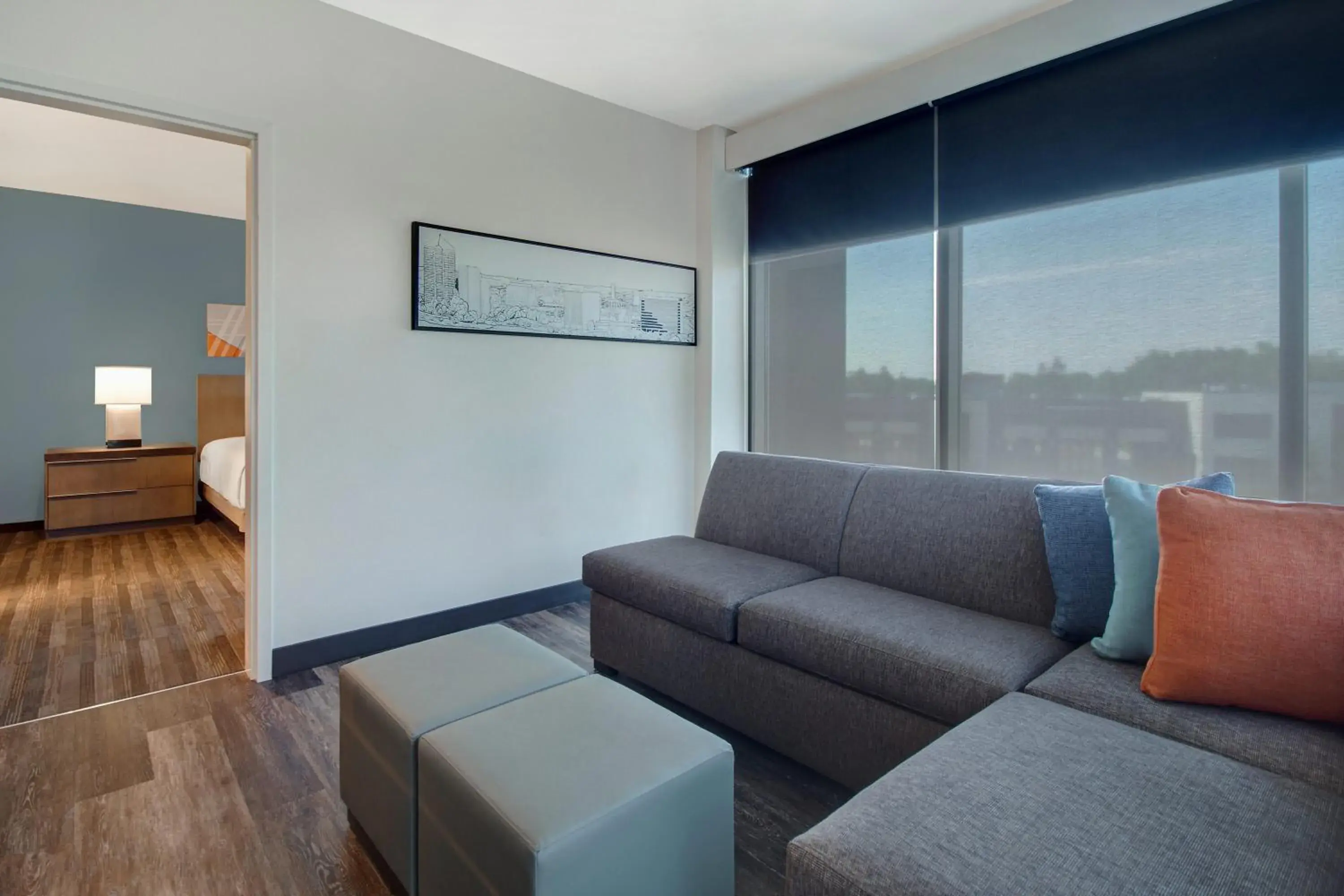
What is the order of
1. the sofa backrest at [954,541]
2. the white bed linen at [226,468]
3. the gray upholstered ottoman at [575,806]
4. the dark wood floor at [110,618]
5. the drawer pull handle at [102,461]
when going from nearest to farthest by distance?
the gray upholstered ottoman at [575,806], the sofa backrest at [954,541], the dark wood floor at [110,618], the white bed linen at [226,468], the drawer pull handle at [102,461]

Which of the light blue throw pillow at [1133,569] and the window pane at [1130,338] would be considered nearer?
the light blue throw pillow at [1133,569]

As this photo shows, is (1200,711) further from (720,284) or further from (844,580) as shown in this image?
(720,284)

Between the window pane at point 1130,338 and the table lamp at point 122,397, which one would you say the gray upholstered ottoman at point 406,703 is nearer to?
the window pane at point 1130,338

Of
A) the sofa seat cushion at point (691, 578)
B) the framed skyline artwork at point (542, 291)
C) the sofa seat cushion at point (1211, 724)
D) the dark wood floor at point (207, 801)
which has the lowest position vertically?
the dark wood floor at point (207, 801)

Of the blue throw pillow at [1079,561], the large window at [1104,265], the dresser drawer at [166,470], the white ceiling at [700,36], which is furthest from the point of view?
the dresser drawer at [166,470]

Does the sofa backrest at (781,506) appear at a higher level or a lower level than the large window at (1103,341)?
lower

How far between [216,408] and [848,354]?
5421mm

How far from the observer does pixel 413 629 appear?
119 inches

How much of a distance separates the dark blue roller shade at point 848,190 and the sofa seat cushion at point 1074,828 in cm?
267

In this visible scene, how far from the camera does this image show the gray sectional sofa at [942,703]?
3.12 ft

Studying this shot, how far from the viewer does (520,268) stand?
325cm

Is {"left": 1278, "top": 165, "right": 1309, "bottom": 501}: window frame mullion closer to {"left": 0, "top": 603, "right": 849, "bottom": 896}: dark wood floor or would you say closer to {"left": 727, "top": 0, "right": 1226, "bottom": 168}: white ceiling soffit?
{"left": 727, "top": 0, "right": 1226, "bottom": 168}: white ceiling soffit

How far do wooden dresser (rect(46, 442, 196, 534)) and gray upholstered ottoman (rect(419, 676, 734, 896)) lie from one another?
17.6 feet

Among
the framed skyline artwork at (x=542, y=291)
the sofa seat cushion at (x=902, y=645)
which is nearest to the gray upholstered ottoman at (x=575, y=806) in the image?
the sofa seat cushion at (x=902, y=645)
